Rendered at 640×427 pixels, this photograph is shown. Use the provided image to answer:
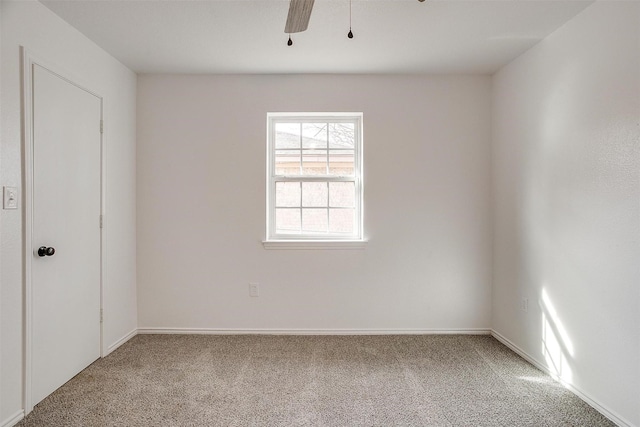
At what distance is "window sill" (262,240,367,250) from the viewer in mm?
3324

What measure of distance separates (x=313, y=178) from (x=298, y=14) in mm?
1851

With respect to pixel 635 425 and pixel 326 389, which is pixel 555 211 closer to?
pixel 635 425

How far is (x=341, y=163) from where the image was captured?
137 inches

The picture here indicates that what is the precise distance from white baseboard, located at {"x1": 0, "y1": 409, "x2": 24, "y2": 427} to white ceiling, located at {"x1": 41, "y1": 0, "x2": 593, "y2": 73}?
2421mm

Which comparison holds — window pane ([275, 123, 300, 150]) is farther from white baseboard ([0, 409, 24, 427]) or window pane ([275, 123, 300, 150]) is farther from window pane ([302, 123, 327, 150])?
white baseboard ([0, 409, 24, 427])

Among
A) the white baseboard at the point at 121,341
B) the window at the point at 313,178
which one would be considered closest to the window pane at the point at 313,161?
the window at the point at 313,178

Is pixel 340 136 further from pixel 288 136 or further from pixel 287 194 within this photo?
pixel 287 194

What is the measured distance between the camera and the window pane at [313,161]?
11.4 feet

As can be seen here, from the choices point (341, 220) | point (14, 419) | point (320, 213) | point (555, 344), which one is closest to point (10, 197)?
point (14, 419)

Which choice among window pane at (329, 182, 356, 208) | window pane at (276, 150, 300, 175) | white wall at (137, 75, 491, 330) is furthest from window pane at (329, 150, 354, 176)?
window pane at (276, 150, 300, 175)

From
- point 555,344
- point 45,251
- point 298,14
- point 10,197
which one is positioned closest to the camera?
point 298,14

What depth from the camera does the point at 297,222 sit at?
11.4 feet

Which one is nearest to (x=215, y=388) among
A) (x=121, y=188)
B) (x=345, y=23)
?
(x=121, y=188)

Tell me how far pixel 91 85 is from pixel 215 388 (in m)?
2.37
